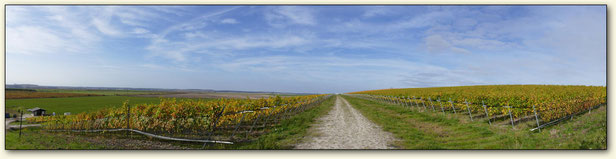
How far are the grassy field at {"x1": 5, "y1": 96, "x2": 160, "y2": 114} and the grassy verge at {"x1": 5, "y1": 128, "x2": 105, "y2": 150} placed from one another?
0.51 metres

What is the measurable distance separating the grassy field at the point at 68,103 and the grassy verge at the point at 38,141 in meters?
0.51

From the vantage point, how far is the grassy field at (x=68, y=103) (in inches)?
222

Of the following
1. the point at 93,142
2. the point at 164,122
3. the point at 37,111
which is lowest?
the point at 93,142

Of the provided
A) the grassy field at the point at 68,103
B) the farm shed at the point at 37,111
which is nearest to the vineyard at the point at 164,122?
the grassy field at the point at 68,103

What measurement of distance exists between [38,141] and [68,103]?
1430 millimetres

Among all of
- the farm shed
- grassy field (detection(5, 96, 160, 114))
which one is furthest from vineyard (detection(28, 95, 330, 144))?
the farm shed

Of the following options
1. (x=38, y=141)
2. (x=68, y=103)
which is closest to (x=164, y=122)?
(x=68, y=103)

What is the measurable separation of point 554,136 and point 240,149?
→ 26.9ft

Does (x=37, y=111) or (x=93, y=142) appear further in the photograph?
(x=93, y=142)

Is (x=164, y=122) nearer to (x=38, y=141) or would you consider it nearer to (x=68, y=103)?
(x=68, y=103)

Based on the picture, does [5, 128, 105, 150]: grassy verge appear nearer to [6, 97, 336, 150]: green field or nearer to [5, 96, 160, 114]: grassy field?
[6, 97, 336, 150]: green field

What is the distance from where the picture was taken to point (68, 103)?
6.81 meters

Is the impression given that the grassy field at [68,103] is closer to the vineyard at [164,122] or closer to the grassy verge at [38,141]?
the vineyard at [164,122]

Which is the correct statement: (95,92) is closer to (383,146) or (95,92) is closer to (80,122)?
(80,122)
